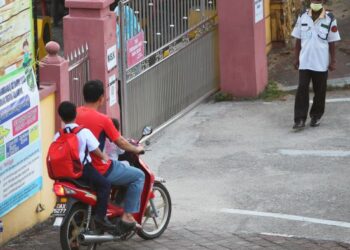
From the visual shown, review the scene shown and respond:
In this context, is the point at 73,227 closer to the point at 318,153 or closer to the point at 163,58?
the point at 318,153

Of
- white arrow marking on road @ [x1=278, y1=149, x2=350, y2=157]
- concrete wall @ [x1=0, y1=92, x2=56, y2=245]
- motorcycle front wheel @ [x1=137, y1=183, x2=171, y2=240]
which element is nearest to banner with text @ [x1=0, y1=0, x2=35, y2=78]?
concrete wall @ [x1=0, y1=92, x2=56, y2=245]

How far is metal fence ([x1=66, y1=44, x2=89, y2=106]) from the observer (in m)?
10.0

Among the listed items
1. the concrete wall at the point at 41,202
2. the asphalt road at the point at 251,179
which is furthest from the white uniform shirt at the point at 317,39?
the concrete wall at the point at 41,202

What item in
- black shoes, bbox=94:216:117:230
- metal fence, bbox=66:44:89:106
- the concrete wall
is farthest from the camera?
metal fence, bbox=66:44:89:106

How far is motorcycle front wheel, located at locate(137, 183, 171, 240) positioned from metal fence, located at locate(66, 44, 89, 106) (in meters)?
1.53

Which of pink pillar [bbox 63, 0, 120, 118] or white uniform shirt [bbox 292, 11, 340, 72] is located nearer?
pink pillar [bbox 63, 0, 120, 118]

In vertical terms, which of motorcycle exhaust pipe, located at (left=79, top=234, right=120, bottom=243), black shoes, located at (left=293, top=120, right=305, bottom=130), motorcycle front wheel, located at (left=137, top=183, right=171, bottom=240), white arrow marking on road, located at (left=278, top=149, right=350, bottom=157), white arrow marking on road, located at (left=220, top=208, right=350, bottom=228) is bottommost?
white arrow marking on road, located at (left=278, top=149, right=350, bottom=157)

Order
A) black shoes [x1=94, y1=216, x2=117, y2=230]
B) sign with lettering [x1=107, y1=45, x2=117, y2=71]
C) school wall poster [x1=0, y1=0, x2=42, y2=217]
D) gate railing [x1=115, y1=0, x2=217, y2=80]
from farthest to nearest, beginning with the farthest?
gate railing [x1=115, y1=0, x2=217, y2=80] → sign with lettering [x1=107, y1=45, x2=117, y2=71] → school wall poster [x1=0, y1=0, x2=42, y2=217] → black shoes [x1=94, y1=216, x2=117, y2=230]

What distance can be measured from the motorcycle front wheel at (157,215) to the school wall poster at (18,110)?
1.05m

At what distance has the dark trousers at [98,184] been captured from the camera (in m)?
8.03

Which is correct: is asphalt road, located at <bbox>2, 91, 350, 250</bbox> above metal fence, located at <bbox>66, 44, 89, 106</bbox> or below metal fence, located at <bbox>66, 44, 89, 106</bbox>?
below

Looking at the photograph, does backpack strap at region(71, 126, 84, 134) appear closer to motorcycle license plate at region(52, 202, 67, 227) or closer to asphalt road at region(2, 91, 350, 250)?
motorcycle license plate at region(52, 202, 67, 227)

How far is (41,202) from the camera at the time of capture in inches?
365

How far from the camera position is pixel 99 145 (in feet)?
26.8
